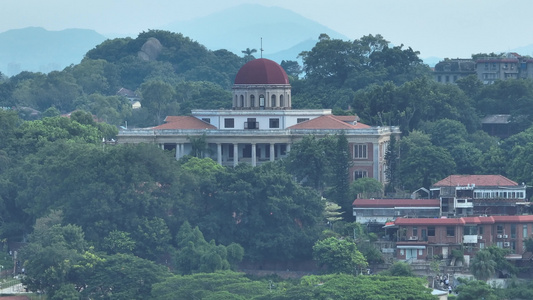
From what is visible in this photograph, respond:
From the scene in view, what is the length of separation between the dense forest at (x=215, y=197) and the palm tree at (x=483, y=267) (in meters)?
4.85

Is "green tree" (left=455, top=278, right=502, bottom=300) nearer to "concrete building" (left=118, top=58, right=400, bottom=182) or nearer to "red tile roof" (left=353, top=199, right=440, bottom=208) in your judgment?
"red tile roof" (left=353, top=199, right=440, bottom=208)

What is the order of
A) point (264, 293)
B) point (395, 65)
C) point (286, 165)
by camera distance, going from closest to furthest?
point (264, 293)
point (286, 165)
point (395, 65)

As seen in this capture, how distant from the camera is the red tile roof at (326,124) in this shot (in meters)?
87.1

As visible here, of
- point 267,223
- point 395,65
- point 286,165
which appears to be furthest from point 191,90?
point 267,223

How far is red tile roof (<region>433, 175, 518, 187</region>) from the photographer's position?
75.2m

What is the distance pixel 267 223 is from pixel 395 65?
49.0m

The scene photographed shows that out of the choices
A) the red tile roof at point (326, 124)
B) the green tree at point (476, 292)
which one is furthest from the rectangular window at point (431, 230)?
the red tile roof at point (326, 124)

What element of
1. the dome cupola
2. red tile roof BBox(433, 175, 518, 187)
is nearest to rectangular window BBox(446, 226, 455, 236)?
red tile roof BBox(433, 175, 518, 187)

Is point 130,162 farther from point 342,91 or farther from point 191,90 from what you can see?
point 191,90

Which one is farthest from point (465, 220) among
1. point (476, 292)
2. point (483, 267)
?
point (476, 292)

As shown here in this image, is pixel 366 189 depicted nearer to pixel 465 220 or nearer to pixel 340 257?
pixel 465 220

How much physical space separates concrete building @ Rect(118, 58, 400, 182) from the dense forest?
5.25 feet

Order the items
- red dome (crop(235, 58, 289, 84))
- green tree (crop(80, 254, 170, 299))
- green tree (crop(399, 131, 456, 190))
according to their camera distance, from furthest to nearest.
→ red dome (crop(235, 58, 289, 84)), green tree (crop(399, 131, 456, 190)), green tree (crop(80, 254, 170, 299))

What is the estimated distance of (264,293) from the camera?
209 feet
